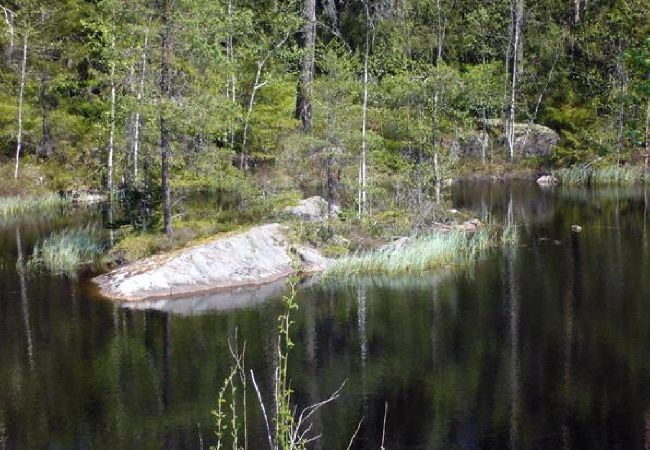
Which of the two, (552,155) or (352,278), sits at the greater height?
(552,155)

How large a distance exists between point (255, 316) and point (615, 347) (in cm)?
836

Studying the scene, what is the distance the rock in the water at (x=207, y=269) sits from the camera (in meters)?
22.5

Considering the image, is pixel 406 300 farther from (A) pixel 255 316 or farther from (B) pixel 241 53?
(B) pixel 241 53

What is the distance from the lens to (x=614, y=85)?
51.8 meters

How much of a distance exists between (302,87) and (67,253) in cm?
1111

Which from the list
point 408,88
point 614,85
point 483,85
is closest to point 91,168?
point 408,88

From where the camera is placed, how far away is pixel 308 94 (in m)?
29.4

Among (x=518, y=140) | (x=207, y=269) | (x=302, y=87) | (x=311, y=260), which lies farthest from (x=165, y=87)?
(x=518, y=140)

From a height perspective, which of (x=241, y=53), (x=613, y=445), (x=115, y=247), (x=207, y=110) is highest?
(x=241, y=53)

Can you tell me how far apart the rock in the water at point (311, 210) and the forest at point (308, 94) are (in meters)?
0.92

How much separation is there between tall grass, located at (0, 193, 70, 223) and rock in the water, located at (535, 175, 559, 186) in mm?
26667

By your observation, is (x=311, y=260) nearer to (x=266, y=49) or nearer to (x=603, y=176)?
(x=266, y=49)

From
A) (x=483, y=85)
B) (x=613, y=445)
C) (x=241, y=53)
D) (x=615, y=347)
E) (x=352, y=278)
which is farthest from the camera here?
(x=483, y=85)

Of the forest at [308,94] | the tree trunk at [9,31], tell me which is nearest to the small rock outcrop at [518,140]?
the forest at [308,94]
